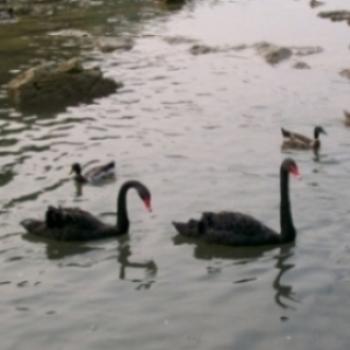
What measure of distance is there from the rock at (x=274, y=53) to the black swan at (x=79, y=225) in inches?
668

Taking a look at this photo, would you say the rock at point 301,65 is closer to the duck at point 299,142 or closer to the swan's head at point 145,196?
the duck at point 299,142

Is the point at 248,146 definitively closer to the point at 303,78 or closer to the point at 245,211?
the point at 245,211

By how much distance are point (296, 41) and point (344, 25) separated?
15.6 feet

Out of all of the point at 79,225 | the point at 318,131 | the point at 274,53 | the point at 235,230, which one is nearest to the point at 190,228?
the point at 235,230

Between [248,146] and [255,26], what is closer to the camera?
[248,146]

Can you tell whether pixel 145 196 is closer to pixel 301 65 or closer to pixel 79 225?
pixel 79 225

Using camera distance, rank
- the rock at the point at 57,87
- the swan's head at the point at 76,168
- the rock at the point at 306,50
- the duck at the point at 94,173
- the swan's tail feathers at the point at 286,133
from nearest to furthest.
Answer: the duck at the point at 94,173 < the swan's head at the point at 76,168 < the swan's tail feathers at the point at 286,133 < the rock at the point at 57,87 < the rock at the point at 306,50

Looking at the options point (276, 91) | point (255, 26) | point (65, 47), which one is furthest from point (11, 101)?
point (255, 26)

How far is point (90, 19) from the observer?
44281mm

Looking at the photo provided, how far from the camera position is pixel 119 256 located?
14172 millimetres

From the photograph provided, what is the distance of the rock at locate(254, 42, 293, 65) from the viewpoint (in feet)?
102

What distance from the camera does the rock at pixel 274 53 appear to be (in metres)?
31.1

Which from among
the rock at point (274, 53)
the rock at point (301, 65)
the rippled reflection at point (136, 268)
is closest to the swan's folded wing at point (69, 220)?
the rippled reflection at point (136, 268)

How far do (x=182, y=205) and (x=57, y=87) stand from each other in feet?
35.0
